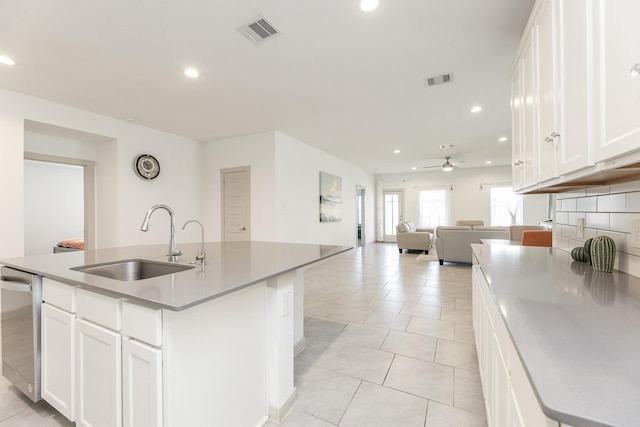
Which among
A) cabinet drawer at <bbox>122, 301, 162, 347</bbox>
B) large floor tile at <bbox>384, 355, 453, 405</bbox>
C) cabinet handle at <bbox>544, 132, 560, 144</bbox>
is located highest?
cabinet handle at <bbox>544, 132, 560, 144</bbox>

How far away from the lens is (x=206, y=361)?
121 centimetres

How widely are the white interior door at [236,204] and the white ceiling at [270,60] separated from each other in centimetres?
97

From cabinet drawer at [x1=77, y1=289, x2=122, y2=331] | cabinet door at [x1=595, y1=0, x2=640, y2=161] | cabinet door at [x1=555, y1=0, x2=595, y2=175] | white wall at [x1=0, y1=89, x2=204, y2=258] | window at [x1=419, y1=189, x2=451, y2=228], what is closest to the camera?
cabinet door at [x1=595, y1=0, x2=640, y2=161]

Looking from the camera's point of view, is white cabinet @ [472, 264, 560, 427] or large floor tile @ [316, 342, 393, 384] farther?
large floor tile @ [316, 342, 393, 384]

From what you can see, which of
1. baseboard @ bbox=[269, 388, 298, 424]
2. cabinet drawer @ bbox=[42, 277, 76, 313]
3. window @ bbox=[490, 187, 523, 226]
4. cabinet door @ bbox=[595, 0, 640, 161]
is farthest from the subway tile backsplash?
window @ bbox=[490, 187, 523, 226]

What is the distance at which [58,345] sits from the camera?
1476 millimetres

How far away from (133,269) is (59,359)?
581mm

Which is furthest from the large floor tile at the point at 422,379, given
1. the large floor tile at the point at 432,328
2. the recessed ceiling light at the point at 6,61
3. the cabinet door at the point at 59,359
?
the recessed ceiling light at the point at 6,61

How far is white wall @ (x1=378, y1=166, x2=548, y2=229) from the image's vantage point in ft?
28.3

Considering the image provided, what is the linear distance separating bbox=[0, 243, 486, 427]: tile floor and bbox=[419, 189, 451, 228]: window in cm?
607

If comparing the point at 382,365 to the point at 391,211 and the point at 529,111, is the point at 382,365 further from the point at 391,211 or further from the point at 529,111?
the point at 391,211

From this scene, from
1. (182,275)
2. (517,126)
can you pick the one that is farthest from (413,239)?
(182,275)

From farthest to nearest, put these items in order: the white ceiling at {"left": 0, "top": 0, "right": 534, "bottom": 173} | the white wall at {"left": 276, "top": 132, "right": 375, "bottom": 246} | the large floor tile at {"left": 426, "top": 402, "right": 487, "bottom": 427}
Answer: the white wall at {"left": 276, "top": 132, "right": 375, "bottom": 246}, the white ceiling at {"left": 0, "top": 0, "right": 534, "bottom": 173}, the large floor tile at {"left": 426, "top": 402, "right": 487, "bottom": 427}

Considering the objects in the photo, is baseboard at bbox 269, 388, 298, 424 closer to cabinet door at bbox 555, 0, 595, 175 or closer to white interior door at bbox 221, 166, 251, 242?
cabinet door at bbox 555, 0, 595, 175
